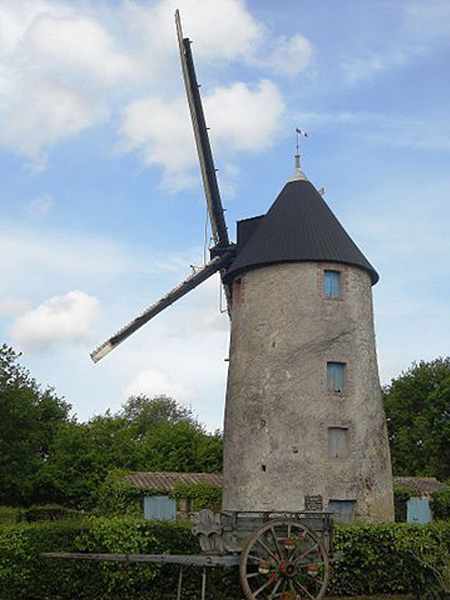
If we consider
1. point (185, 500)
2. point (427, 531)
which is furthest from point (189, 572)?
point (185, 500)

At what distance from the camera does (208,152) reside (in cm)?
2970

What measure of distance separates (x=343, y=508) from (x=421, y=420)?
76.8ft

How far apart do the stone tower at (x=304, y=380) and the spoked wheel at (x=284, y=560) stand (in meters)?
8.64

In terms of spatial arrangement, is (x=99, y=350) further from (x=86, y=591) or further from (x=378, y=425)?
(x=86, y=591)

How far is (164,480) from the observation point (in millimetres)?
30422

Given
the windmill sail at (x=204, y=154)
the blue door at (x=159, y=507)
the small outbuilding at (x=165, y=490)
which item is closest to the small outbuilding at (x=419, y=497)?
the small outbuilding at (x=165, y=490)

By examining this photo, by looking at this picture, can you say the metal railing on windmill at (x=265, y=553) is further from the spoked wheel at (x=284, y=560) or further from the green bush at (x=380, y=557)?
the green bush at (x=380, y=557)

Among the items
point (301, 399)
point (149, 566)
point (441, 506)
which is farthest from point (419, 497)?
point (149, 566)

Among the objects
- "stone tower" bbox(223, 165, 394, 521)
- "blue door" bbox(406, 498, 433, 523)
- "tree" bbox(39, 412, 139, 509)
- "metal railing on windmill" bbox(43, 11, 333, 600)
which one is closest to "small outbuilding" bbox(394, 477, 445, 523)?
"blue door" bbox(406, 498, 433, 523)

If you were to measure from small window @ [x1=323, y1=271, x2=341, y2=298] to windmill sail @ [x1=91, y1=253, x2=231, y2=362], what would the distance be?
5.35 m

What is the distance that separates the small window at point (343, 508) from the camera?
898 inches

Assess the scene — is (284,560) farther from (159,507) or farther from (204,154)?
(204,154)

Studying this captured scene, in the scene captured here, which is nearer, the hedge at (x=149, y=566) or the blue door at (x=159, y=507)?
the hedge at (x=149, y=566)

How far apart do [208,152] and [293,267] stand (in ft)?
→ 23.7
